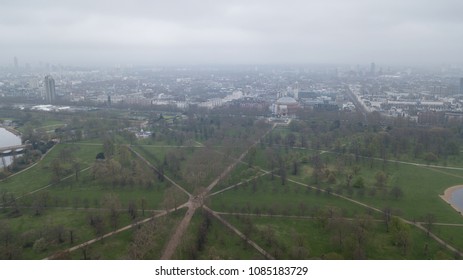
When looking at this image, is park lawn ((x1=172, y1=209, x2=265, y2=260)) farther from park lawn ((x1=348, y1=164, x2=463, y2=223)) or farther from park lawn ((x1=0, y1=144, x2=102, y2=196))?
park lawn ((x1=0, y1=144, x2=102, y2=196))

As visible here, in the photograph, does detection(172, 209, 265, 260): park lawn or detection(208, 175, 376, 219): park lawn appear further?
detection(208, 175, 376, 219): park lawn

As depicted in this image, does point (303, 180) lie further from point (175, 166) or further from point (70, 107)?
point (70, 107)

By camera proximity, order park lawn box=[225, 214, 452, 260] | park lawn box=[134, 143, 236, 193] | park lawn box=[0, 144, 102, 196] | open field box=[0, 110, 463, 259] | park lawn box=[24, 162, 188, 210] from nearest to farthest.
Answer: park lawn box=[225, 214, 452, 260]
open field box=[0, 110, 463, 259]
park lawn box=[24, 162, 188, 210]
park lawn box=[0, 144, 102, 196]
park lawn box=[134, 143, 236, 193]

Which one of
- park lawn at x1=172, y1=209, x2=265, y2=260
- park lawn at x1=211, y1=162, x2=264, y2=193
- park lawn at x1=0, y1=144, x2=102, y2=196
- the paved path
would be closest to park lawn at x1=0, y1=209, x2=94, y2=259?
the paved path

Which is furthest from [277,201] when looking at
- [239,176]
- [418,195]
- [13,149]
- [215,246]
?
[13,149]

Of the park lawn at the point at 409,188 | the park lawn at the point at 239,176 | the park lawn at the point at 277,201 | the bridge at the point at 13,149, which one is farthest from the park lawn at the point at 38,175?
the park lawn at the point at 409,188

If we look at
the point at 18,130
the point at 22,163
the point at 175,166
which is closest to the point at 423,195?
the point at 175,166

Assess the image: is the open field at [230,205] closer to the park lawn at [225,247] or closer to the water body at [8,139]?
the park lawn at [225,247]
